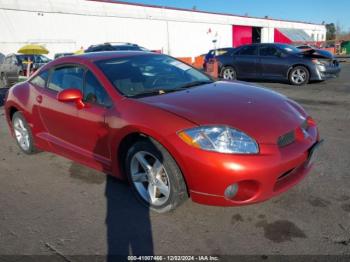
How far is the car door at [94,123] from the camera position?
3.66 metres

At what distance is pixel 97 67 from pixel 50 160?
1.85m

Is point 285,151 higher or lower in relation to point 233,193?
higher

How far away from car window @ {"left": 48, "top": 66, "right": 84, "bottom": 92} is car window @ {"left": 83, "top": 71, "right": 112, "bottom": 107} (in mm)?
119

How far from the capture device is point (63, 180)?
14.2ft

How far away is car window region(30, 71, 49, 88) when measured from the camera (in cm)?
468

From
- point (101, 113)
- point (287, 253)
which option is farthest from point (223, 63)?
point (287, 253)

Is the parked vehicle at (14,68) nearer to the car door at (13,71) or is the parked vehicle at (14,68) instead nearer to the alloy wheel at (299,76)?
the car door at (13,71)

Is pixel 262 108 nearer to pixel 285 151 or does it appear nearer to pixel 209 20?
pixel 285 151

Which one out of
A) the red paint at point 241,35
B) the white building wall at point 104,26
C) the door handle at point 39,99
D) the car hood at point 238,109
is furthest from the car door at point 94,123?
the red paint at point 241,35

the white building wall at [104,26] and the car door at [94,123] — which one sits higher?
the white building wall at [104,26]

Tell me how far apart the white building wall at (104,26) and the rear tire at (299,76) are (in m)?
20.9

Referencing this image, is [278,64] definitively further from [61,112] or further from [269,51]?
[61,112]

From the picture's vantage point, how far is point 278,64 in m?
12.3

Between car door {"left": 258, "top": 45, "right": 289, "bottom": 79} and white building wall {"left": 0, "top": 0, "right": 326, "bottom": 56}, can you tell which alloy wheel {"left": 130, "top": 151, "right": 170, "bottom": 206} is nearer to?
car door {"left": 258, "top": 45, "right": 289, "bottom": 79}
